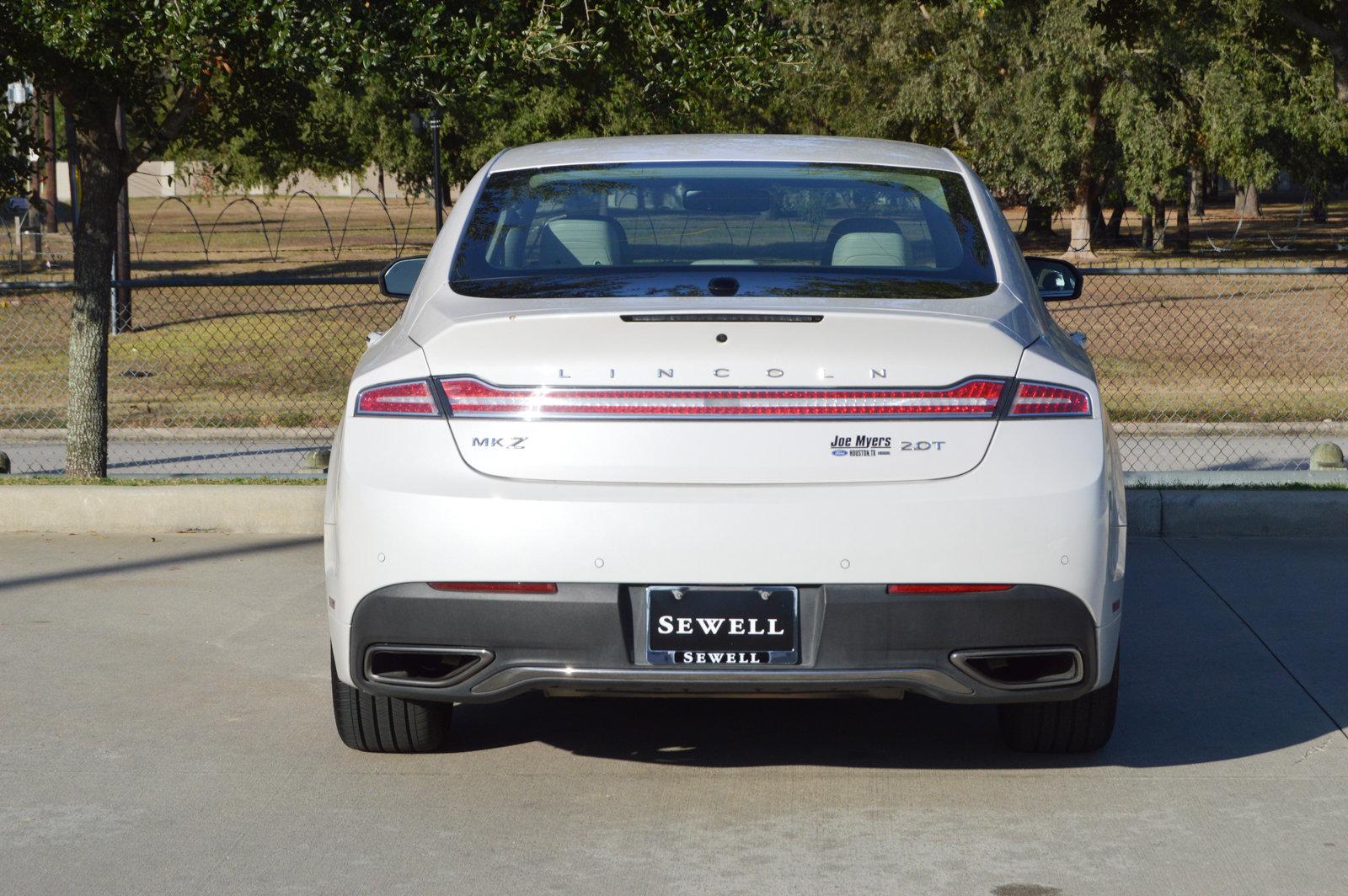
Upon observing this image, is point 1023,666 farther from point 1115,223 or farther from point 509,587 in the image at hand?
point 1115,223

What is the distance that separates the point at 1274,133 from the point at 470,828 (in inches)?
1408

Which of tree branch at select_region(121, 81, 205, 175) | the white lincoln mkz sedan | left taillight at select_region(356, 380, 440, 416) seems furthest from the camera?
tree branch at select_region(121, 81, 205, 175)

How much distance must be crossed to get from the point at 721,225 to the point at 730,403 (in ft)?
3.85

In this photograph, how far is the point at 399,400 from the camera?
405cm

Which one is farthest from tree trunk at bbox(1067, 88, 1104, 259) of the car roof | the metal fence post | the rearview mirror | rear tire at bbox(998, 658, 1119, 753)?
rear tire at bbox(998, 658, 1119, 753)

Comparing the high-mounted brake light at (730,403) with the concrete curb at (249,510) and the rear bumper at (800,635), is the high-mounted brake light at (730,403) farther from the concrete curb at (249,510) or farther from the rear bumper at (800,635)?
the concrete curb at (249,510)

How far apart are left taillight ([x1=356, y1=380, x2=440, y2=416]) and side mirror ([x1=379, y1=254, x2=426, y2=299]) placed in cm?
140

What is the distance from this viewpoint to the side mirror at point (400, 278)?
550cm

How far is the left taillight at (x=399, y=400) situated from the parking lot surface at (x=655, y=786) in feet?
3.54

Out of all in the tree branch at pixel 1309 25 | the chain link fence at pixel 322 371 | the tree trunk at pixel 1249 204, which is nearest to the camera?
the chain link fence at pixel 322 371

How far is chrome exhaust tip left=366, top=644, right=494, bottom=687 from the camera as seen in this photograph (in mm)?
4016

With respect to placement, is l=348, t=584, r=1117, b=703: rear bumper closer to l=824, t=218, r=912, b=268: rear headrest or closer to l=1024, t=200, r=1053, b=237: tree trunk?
l=824, t=218, r=912, b=268: rear headrest

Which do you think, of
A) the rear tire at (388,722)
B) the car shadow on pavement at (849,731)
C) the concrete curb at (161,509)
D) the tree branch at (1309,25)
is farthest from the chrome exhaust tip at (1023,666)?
the tree branch at (1309,25)

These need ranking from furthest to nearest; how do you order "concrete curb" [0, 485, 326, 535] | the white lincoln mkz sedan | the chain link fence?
the chain link fence < "concrete curb" [0, 485, 326, 535] < the white lincoln mkz sedan
